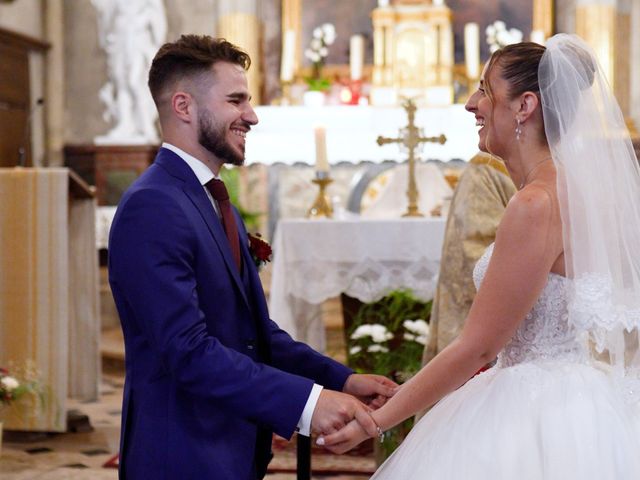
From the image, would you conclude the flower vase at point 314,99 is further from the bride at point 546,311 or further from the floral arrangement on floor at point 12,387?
the bride at point 546,311

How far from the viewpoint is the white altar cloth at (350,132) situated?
34.4 feet

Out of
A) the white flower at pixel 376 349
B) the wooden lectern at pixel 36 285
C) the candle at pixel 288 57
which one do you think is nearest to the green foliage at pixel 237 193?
the candle at pixel 288 57

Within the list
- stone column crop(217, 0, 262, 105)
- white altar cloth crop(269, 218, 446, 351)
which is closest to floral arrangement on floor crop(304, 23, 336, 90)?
stone column crop(217, 0, 262, 105)

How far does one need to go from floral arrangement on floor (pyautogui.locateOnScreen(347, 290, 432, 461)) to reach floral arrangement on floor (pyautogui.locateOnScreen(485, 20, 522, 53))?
6607mm

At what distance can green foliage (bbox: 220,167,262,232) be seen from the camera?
1098 centimetres

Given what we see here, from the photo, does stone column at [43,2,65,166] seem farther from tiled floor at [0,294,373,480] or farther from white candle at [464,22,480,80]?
tiled floor at [0,294,373,480]

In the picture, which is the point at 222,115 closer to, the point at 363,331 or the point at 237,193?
the point at 363,331

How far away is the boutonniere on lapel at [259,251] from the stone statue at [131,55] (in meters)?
8.75

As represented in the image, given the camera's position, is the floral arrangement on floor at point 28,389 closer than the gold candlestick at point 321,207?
Yes

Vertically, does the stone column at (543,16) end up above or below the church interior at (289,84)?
above

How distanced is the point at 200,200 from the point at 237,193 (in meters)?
8.89

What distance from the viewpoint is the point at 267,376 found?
219cm

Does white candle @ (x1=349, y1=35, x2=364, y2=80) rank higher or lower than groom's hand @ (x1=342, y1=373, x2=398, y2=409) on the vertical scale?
higher

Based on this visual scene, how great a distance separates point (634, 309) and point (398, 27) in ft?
31.0
